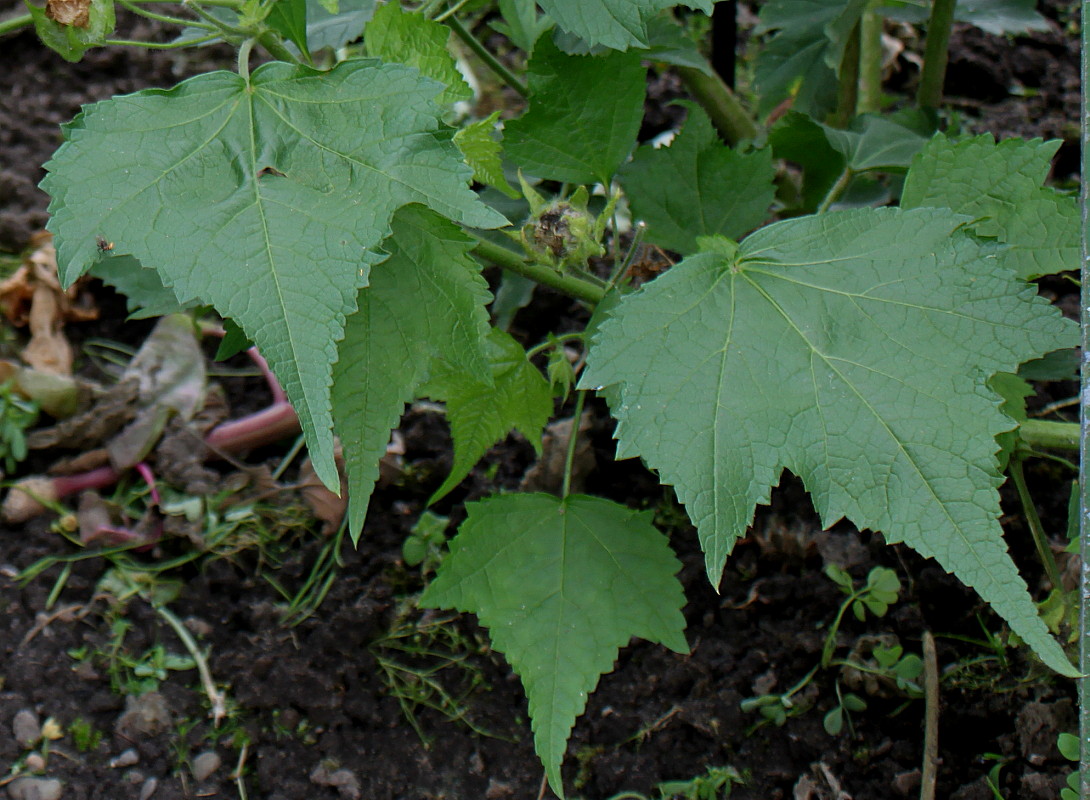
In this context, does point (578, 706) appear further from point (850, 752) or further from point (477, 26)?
point (477, 26)

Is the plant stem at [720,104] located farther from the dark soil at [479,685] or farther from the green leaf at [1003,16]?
the dark soil at [479,685]

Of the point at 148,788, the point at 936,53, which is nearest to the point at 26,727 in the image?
the point at 148,788

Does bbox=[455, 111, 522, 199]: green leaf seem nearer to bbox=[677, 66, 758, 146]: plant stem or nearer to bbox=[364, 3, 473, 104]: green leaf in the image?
bbox=[364, 3, 473, 104]: green leaf

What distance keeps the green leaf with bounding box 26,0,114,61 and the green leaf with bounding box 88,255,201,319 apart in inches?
15.8

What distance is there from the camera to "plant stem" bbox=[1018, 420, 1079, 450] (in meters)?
1.25

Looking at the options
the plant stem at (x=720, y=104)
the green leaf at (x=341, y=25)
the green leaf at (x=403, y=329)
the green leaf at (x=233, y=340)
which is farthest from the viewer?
the plant stem at (x=720, y=104)

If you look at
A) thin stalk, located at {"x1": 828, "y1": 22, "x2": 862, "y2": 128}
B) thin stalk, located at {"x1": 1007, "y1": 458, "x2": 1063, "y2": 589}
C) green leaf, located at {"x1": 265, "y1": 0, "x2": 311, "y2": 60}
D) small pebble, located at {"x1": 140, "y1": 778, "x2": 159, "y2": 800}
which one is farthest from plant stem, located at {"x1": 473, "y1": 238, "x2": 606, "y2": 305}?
small pebble, located at {"x1": 140, "y1": 778, "x2": 159, "y2": 800}

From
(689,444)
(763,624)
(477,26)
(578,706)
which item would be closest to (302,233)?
(689,444)

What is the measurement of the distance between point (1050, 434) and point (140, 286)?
3.96ft

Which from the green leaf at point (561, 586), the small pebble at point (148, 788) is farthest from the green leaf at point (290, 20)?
the small pebble at point (148, 788)

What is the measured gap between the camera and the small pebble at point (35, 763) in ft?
4.33

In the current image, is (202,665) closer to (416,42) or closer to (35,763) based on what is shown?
(35,763)

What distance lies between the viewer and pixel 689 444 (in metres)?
0.99

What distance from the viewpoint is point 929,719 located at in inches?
49.6
